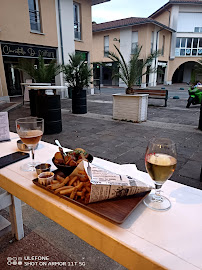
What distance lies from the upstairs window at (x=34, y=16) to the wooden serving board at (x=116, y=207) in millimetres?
11675

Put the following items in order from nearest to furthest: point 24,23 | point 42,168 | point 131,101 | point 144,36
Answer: point 42,168 → point 131,101 → point 24,23 → point 144,36

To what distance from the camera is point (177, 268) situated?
0.57 metres

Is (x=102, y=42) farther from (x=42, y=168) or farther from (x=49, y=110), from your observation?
(x=42, y=168)

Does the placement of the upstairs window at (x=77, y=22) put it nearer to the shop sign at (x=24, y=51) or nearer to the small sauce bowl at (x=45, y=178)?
the shop sign at (x=24, y=51)

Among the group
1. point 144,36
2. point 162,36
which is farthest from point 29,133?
point 162,36

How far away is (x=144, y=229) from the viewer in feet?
2.35

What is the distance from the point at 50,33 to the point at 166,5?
653 inches

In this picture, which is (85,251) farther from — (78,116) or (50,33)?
(50,33)

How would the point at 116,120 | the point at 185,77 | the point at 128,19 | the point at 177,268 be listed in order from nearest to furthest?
the point at 177,268, the point at 116,120, the point at 128,19, the point at 185,77

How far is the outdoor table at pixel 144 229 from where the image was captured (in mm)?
619

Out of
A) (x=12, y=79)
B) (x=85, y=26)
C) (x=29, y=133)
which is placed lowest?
(x=29, y=133)

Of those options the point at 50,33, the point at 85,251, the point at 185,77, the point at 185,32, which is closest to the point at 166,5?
the point at 185,32

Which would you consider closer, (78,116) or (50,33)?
(78,116)

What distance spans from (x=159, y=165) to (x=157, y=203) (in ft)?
0.62
